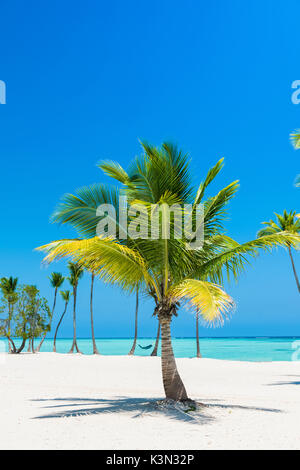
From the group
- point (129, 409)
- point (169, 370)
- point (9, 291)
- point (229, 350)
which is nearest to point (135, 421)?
point (129, 409)

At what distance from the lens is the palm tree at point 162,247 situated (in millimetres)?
8383

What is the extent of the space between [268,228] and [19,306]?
835 inches

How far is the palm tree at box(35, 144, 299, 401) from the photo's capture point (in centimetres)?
838

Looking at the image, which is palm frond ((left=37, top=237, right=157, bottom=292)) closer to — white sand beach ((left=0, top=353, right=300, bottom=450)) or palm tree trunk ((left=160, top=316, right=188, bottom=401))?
palm tree trunk ((left=160, top=316, right=188, bottom=401))

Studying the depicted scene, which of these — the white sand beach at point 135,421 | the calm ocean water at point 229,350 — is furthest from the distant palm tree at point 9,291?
the white sand beach at point 135,421

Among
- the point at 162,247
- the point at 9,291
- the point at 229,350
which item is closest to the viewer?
the point at 162,247

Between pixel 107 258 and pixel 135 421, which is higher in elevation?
pixel 107 258

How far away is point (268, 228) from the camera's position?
26344 millimetres

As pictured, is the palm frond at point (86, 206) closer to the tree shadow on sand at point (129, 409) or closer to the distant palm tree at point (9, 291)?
the tree shadow on sand at point (129, 409)

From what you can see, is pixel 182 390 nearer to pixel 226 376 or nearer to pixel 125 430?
pixel 125 430

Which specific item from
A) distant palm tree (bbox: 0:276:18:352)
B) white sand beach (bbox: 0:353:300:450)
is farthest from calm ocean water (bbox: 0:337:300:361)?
white sand beach (bbox: 0:353:300:450)

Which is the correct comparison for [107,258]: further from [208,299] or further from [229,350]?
[229,350]

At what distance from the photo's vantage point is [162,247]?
8.70 m
